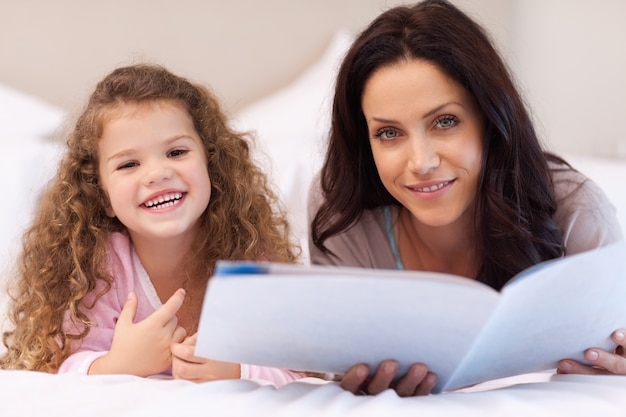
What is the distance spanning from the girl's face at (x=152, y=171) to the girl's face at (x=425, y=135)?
280 millimetres

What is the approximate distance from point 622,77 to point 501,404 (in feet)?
5.37

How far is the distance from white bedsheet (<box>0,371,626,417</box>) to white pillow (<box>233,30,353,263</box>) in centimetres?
69

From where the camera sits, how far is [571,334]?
88 cm

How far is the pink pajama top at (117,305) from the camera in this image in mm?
1148

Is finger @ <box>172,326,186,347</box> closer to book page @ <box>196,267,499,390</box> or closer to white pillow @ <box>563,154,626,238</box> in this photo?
book page @ <box>196,267,499,390</box>

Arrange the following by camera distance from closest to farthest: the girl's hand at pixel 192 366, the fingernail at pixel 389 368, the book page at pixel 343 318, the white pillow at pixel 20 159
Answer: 1. the book page at pixel 343 318
2. the fingernail at pixel 389 368
3. the girl's hand at pixel 192 366
4. the white pillow at pixel 20 159

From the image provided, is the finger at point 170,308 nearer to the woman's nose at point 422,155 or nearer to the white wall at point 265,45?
the woman's nose at point 422,155

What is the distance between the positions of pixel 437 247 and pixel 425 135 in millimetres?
306

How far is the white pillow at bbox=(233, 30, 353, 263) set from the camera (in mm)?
1769

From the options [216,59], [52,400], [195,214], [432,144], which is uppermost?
[216,59]

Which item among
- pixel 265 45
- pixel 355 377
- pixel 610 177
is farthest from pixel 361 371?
pixel 265 45

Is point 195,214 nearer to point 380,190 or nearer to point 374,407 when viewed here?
point 380,190

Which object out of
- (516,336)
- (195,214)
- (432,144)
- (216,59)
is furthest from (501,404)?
(216,59)

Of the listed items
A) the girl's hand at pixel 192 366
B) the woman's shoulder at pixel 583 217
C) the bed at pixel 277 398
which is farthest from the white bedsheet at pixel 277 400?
the woman's shoulder at pixel 583 217
